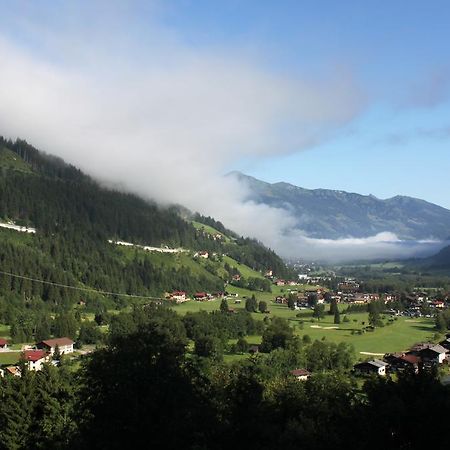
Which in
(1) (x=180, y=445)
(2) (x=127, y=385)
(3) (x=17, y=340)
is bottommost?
(3) (x=17, y=340)

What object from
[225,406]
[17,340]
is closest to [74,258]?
[17,340]

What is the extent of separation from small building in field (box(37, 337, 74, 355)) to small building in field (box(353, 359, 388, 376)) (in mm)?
52374

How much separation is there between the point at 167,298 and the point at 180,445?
15750 centimetres

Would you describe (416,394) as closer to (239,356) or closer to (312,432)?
(312,432)

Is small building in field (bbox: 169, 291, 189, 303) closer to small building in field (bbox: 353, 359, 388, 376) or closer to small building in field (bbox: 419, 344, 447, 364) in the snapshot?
small building in field (bbox: 419, 344, 447, 364)

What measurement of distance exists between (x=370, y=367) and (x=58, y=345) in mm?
56361

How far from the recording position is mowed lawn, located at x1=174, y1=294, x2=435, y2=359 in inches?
4439

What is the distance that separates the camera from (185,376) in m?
28.4

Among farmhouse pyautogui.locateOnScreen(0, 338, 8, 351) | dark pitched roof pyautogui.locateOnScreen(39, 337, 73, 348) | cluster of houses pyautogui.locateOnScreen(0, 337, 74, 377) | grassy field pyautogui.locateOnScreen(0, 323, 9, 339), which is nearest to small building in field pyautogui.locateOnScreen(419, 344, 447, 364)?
cluster of houses pyautogui.locateOnScreen(0, 337, 74, 377)

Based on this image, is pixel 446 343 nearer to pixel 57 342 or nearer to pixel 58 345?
pixel 58 345

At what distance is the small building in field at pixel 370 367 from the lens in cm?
8531

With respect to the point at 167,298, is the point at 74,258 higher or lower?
higher

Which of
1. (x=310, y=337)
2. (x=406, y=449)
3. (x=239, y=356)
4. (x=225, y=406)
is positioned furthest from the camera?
(x=310, y=337)

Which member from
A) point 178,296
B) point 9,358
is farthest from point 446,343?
point 178,296
